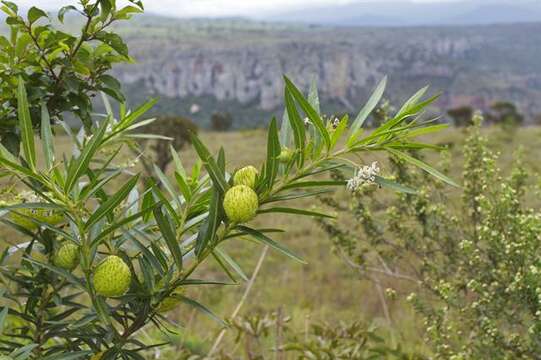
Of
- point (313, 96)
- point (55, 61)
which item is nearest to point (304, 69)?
point (55, 61)

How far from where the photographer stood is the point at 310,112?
68 cm

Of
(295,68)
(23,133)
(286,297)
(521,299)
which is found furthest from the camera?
(295,68)

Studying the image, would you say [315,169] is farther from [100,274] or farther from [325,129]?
[100,274]

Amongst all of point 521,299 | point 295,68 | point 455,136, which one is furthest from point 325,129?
point 295,68

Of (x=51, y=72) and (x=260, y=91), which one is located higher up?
(x=51, y=72)

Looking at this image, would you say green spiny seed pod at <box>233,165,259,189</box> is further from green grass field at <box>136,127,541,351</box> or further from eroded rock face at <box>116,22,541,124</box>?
eroded rock face at <box>116,22,541,124</box>

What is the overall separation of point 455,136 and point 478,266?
46.4 ft

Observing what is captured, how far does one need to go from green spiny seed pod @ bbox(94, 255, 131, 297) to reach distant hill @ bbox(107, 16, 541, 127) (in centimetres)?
6243

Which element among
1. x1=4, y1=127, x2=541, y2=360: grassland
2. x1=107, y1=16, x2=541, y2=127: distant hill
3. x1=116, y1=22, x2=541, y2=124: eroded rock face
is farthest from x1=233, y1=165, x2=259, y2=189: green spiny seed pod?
x1=116, y1=22, x2=541, y2=124: eroded rock face

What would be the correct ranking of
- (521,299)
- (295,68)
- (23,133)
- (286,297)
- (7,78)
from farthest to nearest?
1. (295,68)
2. (286,297)
3. (521,299)
4. (7,78)
5. (23,133)

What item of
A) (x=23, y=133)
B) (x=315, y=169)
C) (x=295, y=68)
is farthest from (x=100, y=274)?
(x=295, y=68)

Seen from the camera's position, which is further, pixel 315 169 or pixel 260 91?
pixel 260 91

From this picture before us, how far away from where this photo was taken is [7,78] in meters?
0.86

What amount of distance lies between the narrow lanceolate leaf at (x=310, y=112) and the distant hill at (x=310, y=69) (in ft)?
205
